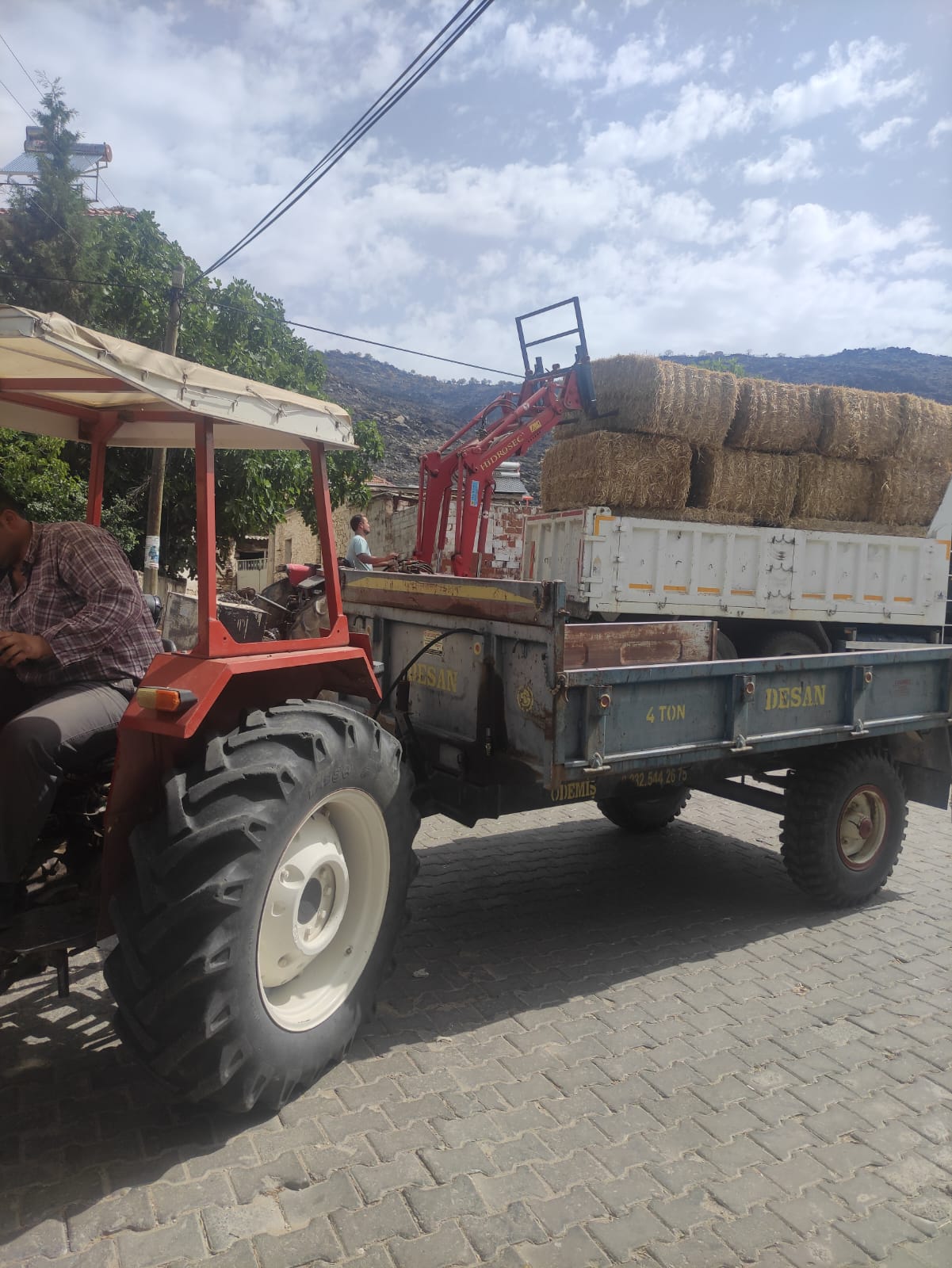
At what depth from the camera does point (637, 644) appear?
13.3ft

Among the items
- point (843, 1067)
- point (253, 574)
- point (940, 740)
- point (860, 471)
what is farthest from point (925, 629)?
point (253, 574)

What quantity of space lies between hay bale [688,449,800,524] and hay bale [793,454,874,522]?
160 millimetres

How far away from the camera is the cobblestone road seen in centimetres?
236

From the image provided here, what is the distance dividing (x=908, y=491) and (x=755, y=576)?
88.4 inches

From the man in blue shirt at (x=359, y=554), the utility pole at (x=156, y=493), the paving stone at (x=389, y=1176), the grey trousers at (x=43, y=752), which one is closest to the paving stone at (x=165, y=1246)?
the paving stone at (x=389, y=1176)

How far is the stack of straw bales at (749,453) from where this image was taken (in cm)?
843

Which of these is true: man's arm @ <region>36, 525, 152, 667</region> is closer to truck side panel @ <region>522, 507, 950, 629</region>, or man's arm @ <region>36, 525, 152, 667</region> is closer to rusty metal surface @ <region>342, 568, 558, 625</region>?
rusty metal surface @ <region>342, 568, 558, 625</region>

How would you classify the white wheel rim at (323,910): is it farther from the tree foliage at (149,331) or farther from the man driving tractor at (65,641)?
the tree foliage at (149,331)

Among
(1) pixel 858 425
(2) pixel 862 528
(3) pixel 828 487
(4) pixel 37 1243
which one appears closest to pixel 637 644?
(4) pixel 37 1243

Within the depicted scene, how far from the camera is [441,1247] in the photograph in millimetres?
2309

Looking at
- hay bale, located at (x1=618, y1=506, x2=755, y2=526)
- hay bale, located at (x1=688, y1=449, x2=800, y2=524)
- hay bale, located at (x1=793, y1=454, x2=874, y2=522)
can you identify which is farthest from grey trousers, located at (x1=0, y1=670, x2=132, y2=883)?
hay bale, located at (x1=793, y1=454, x2=874, y2=522)

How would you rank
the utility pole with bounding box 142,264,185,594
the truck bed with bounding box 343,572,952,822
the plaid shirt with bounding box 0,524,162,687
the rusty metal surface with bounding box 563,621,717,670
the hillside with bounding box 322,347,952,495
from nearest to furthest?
the plaid shirt with bounding box 0,524,162,687, the truck bed with bounding box 343,572,952,822, the rusty metal surface with bounding box 563,621,717,670, the utility pole with bounding box 142,264,185,594, the hillside with bounding box 322,347,952,495

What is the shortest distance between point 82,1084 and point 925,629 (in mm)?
9114

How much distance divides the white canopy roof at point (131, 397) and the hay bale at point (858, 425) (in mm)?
7079
